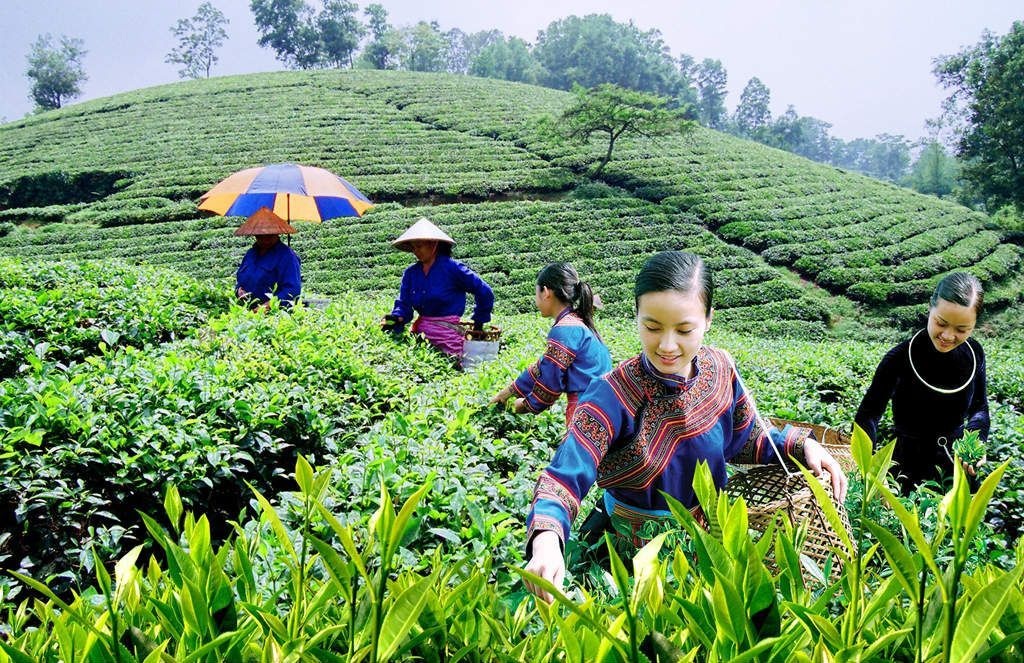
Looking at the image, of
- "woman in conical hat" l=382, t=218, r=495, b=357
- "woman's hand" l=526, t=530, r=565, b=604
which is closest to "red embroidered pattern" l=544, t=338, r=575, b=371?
"woman's hand" l=526, t=530, r=565, b=604

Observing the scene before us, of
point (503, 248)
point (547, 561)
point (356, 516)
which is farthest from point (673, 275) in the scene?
point (503, 248)

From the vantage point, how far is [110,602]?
0.74 meters

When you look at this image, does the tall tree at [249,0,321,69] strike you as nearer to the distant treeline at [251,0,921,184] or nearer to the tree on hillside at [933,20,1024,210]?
the distant treeline at [251,0,921,184]

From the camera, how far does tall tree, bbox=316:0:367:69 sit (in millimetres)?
55719

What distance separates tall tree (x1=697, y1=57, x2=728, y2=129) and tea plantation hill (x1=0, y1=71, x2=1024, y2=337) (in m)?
42.2

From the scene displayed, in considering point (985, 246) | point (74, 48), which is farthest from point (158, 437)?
point (74, 48)

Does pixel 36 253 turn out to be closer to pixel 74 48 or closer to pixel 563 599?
pixel 563 599

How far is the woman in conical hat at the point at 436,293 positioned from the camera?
4.57m

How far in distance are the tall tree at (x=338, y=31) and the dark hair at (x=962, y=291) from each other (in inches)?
2370

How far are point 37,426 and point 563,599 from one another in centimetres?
241

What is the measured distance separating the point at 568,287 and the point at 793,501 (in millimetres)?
Result: 1652

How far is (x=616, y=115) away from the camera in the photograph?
22.4 m

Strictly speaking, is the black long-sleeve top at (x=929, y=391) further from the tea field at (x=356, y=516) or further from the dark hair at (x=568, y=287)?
the dark hair at (x=568, y=287)

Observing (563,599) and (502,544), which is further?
(502,544)
